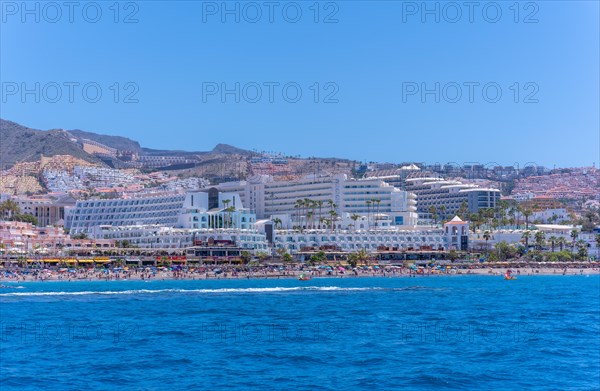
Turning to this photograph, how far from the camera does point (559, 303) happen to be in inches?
2415

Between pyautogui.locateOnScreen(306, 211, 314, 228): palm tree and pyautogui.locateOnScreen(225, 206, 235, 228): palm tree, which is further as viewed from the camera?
pyautogui.locateOnScreen(306, 211, 314, 228): palm tree

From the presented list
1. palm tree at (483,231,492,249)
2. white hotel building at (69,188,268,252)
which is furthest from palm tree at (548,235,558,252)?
white hotel building at (69,188,268,252)

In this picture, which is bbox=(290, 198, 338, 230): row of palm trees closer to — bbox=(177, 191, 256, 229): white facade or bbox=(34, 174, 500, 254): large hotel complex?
bbox=(34, 174, 500, 254): large hotel complex

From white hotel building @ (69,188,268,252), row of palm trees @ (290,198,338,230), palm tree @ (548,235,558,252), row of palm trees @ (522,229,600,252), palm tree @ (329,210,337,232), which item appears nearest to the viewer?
white hotel building @ (69,188,268,252)

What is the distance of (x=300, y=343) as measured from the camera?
127 feet

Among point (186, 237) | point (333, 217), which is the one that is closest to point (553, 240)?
point (333, 217)

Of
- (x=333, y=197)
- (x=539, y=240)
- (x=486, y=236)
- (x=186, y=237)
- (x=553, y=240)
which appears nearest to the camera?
(x=186, y=237)

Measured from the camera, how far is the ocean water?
29875 millimetres

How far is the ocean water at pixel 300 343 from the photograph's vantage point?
2988 centimetres

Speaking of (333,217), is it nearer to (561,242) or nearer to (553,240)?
(553,240)

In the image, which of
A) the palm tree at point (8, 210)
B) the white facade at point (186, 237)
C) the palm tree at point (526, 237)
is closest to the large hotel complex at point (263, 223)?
the white facade at point (186, 237)

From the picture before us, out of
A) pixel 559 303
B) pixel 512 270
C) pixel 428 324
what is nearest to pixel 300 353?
pixel 428 324

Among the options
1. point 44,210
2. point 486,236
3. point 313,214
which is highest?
point 44,210

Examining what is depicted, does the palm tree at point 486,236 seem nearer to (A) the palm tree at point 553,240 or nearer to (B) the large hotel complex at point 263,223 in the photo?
(B) the large hotel complex at point 263,223
